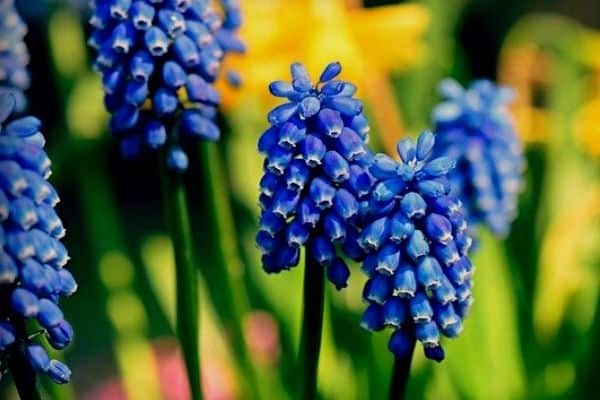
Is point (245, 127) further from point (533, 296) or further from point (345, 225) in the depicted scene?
point (345, 225)

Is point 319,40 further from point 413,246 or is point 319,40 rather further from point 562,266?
point 413,246

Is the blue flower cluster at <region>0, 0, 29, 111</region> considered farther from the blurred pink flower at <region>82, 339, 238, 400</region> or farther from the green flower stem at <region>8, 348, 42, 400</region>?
the blurred pink flower at <region>82, 339, 238, 400</region>

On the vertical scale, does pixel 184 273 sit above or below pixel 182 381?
above

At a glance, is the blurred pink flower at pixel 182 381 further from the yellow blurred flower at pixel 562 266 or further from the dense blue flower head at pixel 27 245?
the dense blue flower head at pixel 27 245

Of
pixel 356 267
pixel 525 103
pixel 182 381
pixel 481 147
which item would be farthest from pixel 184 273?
pixel 525 103

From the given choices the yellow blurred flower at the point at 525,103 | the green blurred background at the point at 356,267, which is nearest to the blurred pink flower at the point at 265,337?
the green blurred background at the point at 356,267

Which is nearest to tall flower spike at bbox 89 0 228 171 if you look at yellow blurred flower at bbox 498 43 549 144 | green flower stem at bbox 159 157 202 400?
green flower stem at bbox 159 157 202 400

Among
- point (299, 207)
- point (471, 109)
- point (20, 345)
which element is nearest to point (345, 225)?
point (299, 207)
